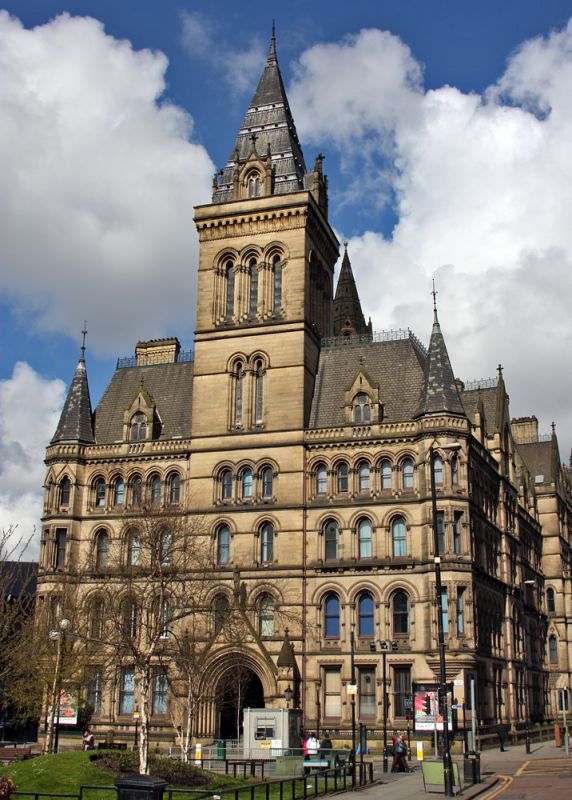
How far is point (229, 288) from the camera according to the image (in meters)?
61.5

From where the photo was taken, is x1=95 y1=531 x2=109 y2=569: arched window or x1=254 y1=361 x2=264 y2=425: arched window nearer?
x1=254 y1=361 x2=264 y2=425: arched window

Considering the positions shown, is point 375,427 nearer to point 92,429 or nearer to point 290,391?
point 290,391

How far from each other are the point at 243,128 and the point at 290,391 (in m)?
20.1

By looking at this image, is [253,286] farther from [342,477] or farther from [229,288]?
[342,477]

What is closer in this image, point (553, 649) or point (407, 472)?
point (407, 472)

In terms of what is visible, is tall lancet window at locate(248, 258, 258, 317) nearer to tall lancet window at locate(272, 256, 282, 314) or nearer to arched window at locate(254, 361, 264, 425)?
tall lancet window at locate(272, 256, 282, 314)

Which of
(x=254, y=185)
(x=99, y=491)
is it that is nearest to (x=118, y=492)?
(x=99, y=491)

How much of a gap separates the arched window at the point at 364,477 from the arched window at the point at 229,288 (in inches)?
502

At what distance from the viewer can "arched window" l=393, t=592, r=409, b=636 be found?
5153 cm

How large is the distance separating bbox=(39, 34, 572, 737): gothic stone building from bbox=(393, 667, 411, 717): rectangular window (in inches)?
4.0

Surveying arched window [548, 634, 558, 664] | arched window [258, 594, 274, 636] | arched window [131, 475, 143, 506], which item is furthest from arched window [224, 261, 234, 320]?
arched window [548, 634, 558, 664]

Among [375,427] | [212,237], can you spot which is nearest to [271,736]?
[375,427]

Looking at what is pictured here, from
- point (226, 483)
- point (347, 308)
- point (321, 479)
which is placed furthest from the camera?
point (347, 308)

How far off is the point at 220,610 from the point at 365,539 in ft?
28.6
